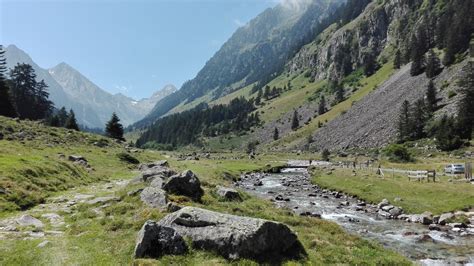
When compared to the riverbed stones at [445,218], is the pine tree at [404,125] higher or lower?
higher

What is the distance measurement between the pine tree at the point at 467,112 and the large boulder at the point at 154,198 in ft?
266

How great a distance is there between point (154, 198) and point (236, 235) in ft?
33.0

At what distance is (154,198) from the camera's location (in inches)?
1020

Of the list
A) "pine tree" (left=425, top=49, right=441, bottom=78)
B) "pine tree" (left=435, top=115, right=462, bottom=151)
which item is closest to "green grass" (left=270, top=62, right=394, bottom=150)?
"pine tree" (left=425, top=49, right=441, bottom=78)

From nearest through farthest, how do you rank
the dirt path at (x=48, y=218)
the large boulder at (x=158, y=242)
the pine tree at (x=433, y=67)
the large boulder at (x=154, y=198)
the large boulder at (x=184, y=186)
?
the large boulder at (x=158, y=242)
the dirt path at (x=48, y=218)
the large boulder at (x=154, y=198)
the large boulder at (x=184, y=186)
the pine tree at (x=433, y=67)

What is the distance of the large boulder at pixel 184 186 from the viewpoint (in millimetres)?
28906

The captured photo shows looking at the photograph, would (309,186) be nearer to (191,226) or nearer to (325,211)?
(325,211)

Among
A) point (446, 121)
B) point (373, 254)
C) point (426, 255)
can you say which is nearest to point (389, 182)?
point (426, 255)

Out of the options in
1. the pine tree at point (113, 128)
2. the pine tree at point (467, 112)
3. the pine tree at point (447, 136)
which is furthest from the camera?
the pine tree at point (113, 128)

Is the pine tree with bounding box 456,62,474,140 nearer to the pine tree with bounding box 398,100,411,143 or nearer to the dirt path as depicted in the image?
the pine tree with bounding box 398,100,411,143

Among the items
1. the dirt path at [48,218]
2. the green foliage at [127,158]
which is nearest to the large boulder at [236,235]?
the dirt path at [48,218]

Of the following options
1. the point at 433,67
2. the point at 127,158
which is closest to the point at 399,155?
the point at 127,158

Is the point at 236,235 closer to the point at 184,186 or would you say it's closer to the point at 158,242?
the point at 158,242

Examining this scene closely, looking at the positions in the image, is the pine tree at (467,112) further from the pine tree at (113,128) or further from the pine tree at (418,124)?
the pine tree at (113,128)
